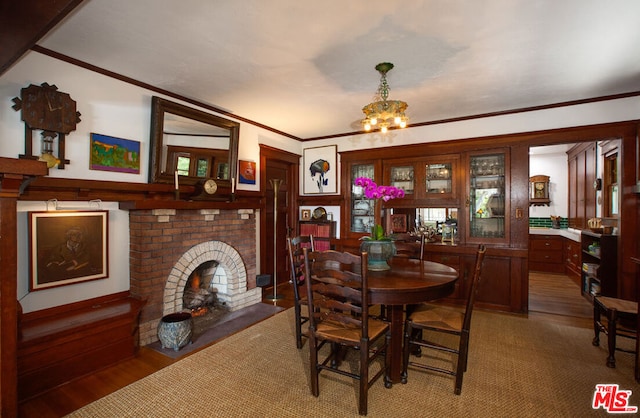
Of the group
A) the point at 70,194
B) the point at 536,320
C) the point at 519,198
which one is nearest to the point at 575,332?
the point at 536,320

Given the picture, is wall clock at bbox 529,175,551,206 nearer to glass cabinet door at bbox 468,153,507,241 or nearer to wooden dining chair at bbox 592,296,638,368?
glass cabinet door at bbox 468,153,507,241

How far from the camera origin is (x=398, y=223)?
460cm

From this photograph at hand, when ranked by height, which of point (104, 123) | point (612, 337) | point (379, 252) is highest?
point (104, 123)

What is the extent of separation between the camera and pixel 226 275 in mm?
3797

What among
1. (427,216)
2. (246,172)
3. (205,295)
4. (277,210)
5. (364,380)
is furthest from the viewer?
(277,210)

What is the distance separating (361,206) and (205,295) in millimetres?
2510

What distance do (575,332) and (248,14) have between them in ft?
13.2

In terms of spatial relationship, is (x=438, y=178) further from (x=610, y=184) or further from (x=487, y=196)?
(x=610, y=184)

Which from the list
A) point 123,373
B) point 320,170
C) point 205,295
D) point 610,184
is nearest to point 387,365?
point 123,373

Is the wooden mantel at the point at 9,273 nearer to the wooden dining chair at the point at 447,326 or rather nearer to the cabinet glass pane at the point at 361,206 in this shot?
the wooden dining chair at the point at 447,326

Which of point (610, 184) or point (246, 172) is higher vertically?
point (246, 172)

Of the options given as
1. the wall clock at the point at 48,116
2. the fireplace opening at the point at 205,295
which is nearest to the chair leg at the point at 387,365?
the fireplace opening at the point at 205,295

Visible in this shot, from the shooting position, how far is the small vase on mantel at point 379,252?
8.04 feet

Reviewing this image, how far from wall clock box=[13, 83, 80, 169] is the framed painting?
0.66 ft
